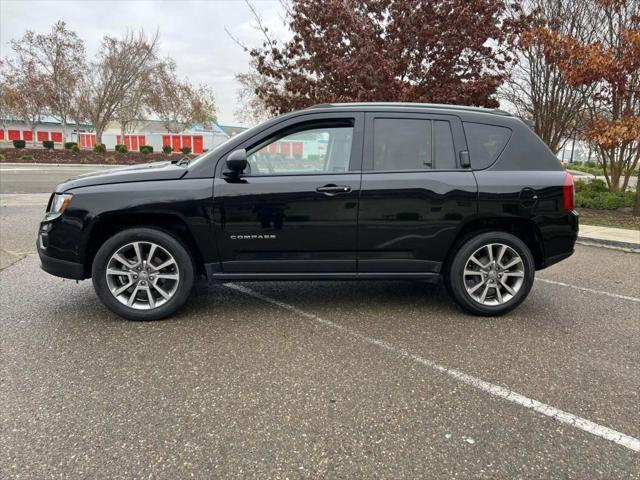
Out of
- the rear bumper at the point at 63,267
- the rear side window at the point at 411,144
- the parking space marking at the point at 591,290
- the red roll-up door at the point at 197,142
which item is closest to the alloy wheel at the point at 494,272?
the rear side window at the point at 411,144

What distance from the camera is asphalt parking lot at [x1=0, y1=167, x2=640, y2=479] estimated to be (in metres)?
2.31

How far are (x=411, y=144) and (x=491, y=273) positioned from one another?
1399mm

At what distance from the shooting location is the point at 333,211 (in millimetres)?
4055

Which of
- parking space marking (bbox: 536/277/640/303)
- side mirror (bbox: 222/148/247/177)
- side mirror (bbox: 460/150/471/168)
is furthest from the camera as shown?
parking space marking (bbox: 536/277/640/303)

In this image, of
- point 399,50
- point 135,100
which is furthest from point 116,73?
point 399,50

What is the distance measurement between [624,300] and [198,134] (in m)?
56.9

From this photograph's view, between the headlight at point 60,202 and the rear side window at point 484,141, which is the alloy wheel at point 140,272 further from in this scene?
the rear side window at point 484,141

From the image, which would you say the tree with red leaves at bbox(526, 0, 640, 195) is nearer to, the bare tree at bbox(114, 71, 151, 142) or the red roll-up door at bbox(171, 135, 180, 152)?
the bare tree at bbox(114, 71, 151, 142)

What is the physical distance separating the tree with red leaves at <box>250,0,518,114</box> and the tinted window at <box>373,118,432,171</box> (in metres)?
7.71

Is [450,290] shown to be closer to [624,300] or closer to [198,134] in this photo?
[624,300]

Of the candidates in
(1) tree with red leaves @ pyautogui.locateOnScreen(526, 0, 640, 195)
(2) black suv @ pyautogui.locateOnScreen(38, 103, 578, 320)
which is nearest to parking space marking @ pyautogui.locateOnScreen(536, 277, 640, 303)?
(2) black suv @ pyautogui.locateOnScreen(38, 103, 578, 320)

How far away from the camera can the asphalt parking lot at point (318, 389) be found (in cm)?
231

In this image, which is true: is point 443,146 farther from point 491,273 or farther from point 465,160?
point 491,273

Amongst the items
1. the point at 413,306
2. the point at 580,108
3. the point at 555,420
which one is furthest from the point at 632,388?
the point at 580,108
